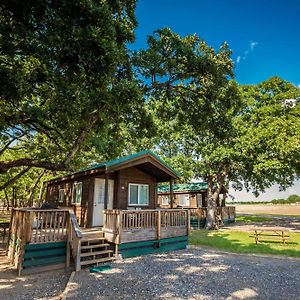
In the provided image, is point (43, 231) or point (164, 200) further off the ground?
point (164, 200)

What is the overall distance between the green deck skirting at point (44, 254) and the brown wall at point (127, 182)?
454 cm

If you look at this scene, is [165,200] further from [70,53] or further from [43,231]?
[70,53]

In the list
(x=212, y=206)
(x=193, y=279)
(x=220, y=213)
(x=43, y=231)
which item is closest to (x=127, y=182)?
(x=43, y=231)

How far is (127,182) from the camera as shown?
1404cm

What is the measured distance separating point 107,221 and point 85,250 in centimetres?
151

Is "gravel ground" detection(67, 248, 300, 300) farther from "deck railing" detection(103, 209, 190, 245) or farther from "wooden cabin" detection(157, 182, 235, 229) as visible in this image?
"wooden cabin" detection(157, 182, 235, 229)

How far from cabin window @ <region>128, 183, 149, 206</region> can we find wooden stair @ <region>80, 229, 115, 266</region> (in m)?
3.62

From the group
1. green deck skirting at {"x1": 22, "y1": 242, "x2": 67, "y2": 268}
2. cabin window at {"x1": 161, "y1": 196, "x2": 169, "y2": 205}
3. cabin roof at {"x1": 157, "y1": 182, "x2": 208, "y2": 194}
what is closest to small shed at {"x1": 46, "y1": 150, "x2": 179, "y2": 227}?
green deck skirting at {"x1": 22, "y1": 242, "x2": 67, "y2": 268}

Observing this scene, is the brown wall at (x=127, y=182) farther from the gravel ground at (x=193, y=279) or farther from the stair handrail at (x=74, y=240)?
the stair handrail at (x=74, y=240)

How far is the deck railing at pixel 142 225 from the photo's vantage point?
10336 millimetres

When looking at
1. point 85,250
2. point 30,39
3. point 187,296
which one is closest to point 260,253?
point 187,296

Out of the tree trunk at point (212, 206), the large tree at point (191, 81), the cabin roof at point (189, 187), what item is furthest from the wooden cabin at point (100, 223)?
the cabin roof at point (189, 187)

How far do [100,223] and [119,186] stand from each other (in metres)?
2.23

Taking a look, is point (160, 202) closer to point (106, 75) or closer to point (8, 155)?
point (8, 155)
